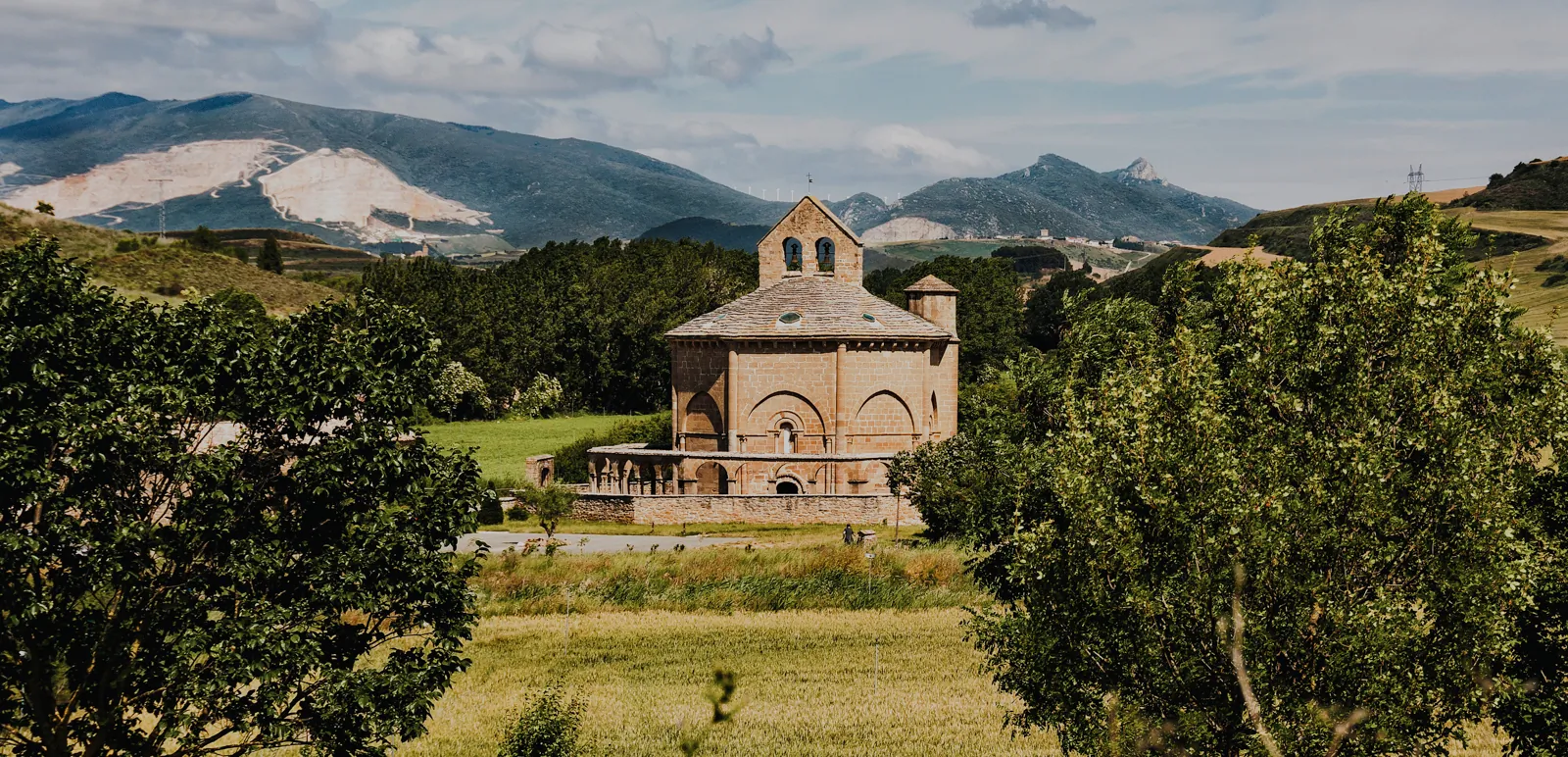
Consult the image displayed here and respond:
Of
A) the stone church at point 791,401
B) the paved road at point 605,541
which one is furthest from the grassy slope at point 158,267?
the paved road at point 605,541

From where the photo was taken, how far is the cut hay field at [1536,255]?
4092 inches

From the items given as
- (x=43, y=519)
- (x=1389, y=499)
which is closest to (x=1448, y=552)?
(x=1389, y=499)

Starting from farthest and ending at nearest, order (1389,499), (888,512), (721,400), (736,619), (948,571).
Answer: (721,400)
(888,512)
(948,571)
(736,619)
(1389,499)

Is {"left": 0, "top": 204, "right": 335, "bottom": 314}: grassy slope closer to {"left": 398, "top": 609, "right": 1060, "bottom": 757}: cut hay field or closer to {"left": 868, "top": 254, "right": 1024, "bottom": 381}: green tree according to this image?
{"left": 868, "top": 254, "right": 1024, "bottom": 381}: green tree

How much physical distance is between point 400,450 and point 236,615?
2877 mm

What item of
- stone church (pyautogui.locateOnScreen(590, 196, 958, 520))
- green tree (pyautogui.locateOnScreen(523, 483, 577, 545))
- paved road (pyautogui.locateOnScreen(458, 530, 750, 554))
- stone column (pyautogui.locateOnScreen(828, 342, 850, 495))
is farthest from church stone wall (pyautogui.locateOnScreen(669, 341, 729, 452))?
paved road (pyautogui.locateOnScreen(458, 530, 750, 554))

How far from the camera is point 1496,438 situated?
1370 cm

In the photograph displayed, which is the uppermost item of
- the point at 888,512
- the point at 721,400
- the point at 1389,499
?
the point at 1389,499

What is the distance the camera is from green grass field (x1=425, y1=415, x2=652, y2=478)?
229 feet

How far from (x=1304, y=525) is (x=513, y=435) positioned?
2872 inches

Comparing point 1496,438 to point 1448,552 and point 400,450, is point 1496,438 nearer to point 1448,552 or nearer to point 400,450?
point 1448,552

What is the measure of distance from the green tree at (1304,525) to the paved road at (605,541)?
98.4 feet

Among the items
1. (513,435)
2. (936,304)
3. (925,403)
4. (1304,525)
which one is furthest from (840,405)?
(1304,525)

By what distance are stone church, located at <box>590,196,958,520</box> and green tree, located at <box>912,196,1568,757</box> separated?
3844 centimetres
